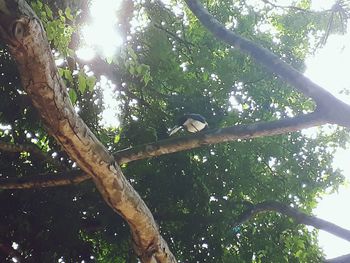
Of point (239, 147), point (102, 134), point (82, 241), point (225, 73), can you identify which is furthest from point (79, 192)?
point (225, 73)

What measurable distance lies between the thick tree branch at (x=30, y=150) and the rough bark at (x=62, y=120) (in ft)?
7.61

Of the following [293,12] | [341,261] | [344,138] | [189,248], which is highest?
[293,12]

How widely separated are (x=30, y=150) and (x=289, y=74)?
3.84 m

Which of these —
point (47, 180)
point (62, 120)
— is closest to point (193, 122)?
point (47, 180)

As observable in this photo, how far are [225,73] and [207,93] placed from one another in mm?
601

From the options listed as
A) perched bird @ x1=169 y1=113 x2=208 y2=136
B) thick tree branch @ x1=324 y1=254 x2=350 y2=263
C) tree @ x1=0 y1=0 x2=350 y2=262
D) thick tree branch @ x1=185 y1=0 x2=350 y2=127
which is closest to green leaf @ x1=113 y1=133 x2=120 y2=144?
tree @ x1=0 y1=0 x2=350 y2=262

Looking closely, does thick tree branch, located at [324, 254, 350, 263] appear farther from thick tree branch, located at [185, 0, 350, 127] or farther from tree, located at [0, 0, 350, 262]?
tree, located at [0, 0, 350, 262]

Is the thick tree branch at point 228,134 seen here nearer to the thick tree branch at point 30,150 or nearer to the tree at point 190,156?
the tree at point 190,156

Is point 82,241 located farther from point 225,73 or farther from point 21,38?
point 21,38

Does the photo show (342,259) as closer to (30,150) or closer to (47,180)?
(47,180)

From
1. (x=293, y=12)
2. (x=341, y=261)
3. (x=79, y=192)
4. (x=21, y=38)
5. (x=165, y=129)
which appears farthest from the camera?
(x=293, y=12)

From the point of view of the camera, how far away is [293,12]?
8586 millimetres

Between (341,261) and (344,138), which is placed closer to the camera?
(341,261)

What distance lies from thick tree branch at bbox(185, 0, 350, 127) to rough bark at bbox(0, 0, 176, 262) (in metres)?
2.07
